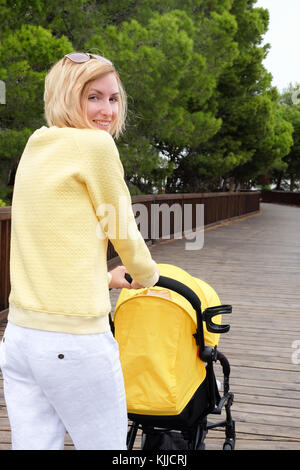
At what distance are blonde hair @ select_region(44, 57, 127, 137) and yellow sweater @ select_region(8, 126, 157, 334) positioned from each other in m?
0.05

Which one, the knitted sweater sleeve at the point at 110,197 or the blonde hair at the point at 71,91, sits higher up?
the blonde hair at the point at 71,91

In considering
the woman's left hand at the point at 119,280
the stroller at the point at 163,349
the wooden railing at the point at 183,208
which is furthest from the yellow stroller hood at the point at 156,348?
the wooden railing at the point at 183,208

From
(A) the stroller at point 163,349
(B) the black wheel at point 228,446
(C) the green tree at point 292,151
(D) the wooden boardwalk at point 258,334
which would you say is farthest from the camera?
(C) the green tree at point 292,151

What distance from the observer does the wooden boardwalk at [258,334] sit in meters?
Answer: 3.42

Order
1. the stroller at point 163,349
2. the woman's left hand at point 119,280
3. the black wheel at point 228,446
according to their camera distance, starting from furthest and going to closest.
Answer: the black wheel at point 228,446, the stroller at point 163,349, the woman's left hand at point 119,280

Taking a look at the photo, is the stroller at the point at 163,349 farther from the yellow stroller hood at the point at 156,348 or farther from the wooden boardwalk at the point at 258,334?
the wooden boardwalk at the point at 258,334

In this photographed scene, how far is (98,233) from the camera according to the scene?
159cm

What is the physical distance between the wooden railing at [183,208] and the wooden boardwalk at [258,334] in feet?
3.14

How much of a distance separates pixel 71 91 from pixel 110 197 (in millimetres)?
320

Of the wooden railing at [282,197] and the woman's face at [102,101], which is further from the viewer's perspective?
the wooden railing at [282,197]

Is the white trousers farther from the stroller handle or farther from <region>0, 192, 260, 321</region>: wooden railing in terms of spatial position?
<region>0, 192, 260, 321</region>: wooden railing

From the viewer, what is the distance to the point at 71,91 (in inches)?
63.6
